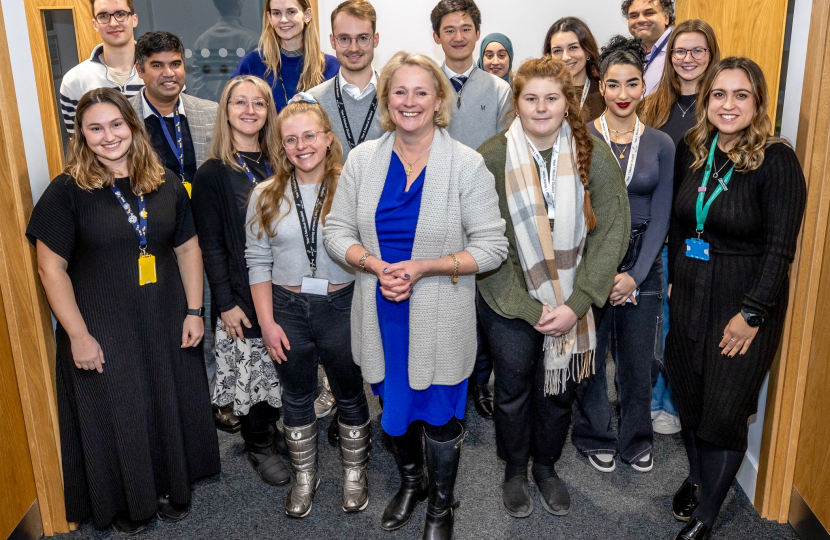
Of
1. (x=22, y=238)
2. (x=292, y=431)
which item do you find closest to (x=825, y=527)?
(x=292, y=431)

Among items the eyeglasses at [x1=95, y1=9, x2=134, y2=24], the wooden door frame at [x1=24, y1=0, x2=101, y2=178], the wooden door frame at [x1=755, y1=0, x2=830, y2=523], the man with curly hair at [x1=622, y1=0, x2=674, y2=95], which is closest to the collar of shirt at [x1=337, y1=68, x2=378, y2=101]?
the eyeglasses at [x1=95, y1=9, x2=134, y2=24]

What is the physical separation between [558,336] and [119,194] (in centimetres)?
167

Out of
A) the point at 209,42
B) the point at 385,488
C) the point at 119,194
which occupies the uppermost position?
the point at 209,42

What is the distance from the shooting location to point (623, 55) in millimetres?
2615

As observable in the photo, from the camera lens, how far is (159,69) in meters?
2.87

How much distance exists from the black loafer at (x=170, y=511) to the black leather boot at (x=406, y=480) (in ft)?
2.67

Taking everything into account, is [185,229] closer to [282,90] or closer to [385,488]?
[282,90]

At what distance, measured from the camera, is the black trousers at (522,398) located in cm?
241

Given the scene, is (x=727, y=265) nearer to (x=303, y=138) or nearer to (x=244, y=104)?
(x=303, y=138)

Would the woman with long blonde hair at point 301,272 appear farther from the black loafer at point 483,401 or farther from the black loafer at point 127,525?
the black loafer at point 483,401

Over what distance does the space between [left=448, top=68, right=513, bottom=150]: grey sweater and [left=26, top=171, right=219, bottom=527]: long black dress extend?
1311 mm

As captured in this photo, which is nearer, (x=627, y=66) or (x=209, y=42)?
(x=627, y=66)

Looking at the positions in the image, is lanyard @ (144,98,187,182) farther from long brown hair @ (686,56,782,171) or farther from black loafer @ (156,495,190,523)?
long brown hair @ (686,56,782,171)

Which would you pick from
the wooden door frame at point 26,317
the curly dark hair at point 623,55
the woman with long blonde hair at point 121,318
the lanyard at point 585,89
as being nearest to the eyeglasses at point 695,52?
the curly dark hair at point 623,55
